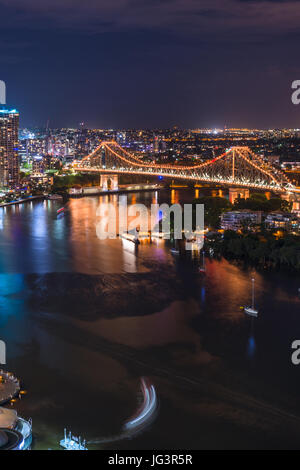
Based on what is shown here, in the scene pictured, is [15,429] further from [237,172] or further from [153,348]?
[237,172]

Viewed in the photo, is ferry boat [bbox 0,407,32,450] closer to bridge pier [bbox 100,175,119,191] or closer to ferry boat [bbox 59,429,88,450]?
ferry boat [bbox 59,429,88,450]

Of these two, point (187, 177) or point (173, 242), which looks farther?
point (187, 177)

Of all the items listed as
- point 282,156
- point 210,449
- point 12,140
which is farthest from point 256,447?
point 282,156

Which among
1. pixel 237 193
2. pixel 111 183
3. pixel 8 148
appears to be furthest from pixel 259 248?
pixel 8 148

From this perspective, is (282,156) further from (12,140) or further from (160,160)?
(12,140)

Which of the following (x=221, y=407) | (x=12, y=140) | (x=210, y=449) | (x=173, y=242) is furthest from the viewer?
(x=12, y=140)

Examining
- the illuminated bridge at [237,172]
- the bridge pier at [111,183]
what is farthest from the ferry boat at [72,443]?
the bridge pier at [111,183]
